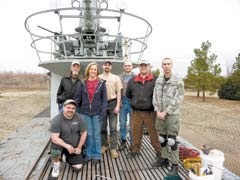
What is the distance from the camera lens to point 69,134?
4445 millimetres

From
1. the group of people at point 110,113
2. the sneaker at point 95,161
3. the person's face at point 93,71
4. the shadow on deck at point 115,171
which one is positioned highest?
the person's face at point 93,71

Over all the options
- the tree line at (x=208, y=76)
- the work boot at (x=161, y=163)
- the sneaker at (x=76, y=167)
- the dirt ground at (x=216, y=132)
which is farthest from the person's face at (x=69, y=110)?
the tree line at (x=208, y=76)

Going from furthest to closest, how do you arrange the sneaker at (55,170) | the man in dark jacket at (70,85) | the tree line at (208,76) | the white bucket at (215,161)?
the tree line at (208,76) → the man in dark jacket at (70,85) → the sneaker at (55,170) → the white bucket at (215,161)

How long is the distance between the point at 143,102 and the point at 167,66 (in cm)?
79

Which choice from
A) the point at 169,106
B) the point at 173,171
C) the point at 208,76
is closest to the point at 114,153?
the point at 173,171

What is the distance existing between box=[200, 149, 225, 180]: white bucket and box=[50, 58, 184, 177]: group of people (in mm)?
556

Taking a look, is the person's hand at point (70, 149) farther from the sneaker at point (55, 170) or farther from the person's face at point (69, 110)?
the person's face at point (69, 110)

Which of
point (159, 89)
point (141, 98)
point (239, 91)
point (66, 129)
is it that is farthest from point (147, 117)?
point (239, 91)

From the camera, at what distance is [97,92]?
15.5ft

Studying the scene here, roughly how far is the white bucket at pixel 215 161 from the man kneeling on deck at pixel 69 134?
1.80 meters

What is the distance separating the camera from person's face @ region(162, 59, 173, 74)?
13.8 feet

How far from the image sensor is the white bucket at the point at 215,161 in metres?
3.81

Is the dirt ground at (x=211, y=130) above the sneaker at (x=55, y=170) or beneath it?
beneath

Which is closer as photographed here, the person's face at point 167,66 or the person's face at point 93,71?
the person's face at point 167,66
